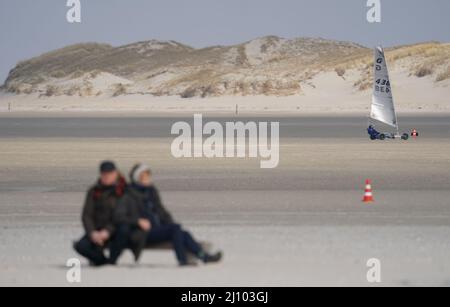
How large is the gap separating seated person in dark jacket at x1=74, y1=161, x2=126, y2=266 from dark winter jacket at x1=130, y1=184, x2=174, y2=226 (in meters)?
0.19

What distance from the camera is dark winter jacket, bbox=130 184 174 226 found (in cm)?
1169

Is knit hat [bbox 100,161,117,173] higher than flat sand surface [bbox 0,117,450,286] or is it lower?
higher

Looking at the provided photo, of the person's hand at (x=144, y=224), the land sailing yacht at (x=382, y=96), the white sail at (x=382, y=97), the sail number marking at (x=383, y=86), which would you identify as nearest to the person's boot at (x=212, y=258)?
the person's hand at (x=144, y=224)

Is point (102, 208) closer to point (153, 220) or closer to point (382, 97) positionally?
point (153, 220)

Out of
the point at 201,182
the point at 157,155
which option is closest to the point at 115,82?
the point at 157,155

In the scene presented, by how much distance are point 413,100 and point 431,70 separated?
11199 millimetres

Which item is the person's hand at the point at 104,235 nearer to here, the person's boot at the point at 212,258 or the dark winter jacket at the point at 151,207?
the dark winter jacket at the point at 151,207

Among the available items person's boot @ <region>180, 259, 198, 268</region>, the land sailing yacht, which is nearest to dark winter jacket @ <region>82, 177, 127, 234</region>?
person's boot @ <region>180, 259, 198, 268</region>

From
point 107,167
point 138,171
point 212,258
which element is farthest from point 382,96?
point 107,167

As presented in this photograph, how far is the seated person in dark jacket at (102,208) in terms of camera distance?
1155 centimetres

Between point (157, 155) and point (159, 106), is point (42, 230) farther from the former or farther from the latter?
point (159, 106)

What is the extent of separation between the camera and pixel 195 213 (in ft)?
57.5

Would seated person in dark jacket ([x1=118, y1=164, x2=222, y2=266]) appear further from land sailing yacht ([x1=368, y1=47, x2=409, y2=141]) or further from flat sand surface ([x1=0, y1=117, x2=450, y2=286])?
land sailing yacht ([x1=368, y1=47, x2=409, y2=141])

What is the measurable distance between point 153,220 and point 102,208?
53 cm
